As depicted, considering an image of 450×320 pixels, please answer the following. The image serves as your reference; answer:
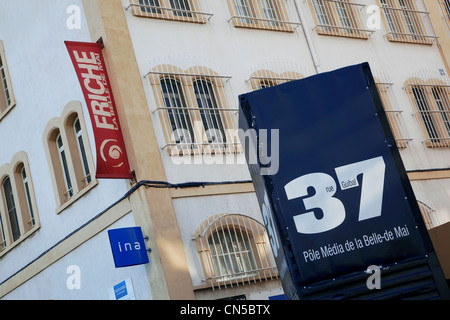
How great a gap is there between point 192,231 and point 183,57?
12.5 feet

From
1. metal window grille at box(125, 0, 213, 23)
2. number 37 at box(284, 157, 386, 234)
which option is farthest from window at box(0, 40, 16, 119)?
number 37 at box(284, 157, 386, 234)

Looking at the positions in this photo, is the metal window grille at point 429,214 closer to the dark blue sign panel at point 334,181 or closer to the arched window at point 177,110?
the arched window at point 177,110

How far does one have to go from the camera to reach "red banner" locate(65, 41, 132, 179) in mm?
13594

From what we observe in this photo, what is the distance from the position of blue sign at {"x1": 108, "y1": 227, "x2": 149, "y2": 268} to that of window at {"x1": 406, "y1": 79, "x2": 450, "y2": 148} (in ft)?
29.1

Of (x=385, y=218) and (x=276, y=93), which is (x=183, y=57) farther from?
(x=385, y=218)

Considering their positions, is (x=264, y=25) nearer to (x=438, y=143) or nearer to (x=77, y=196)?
(x=438, y=143)

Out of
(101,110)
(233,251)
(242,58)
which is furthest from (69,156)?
(242,58)

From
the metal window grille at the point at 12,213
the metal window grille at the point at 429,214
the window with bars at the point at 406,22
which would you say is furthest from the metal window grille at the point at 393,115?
the metal window grille at the point at 12,213

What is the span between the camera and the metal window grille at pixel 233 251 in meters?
14.0

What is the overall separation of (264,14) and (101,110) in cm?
558

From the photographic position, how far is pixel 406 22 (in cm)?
2103

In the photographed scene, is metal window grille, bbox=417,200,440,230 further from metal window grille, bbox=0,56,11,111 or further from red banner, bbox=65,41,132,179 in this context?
metal window grille, bbox=0,56,11,111

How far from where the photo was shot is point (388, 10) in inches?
810
